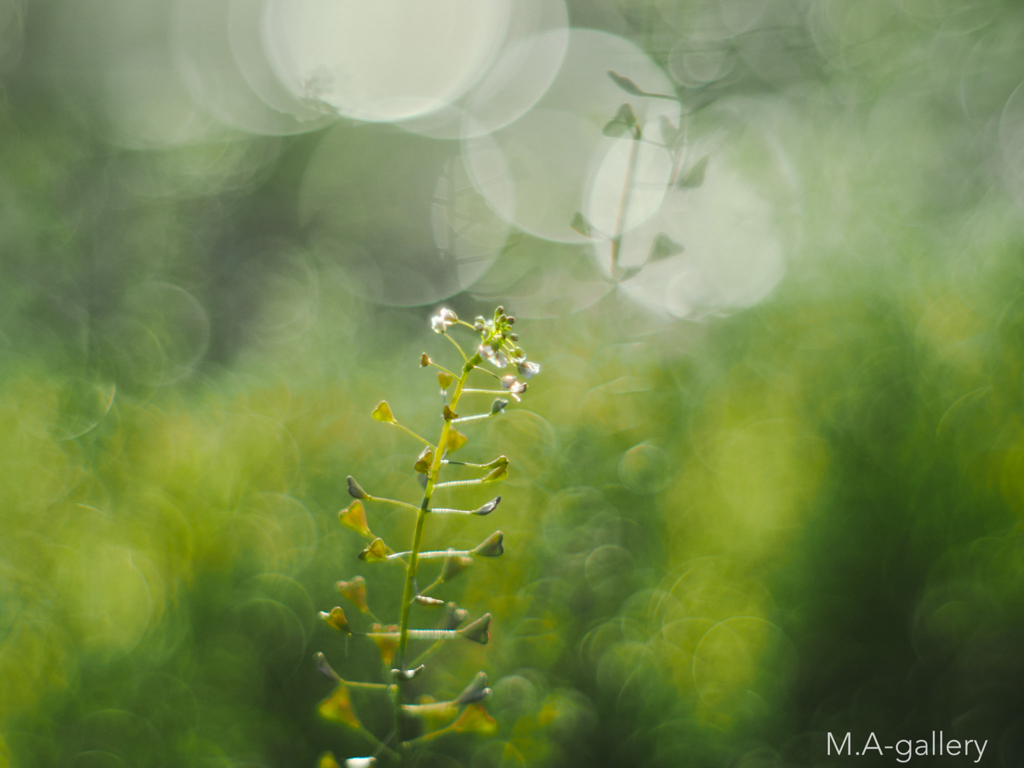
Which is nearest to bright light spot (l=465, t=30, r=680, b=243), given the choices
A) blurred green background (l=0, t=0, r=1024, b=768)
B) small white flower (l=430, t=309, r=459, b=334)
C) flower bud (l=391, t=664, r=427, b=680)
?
blurred green background (l=0, t=0, r=1024, b=768)

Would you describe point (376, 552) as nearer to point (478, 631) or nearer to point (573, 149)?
point (478, 631)

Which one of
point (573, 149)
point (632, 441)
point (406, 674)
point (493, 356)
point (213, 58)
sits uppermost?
point (213, 58)

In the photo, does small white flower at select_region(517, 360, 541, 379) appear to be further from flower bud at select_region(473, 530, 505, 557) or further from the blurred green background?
the blurred green background

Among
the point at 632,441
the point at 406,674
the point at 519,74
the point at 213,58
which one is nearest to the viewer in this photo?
the point at 406,674

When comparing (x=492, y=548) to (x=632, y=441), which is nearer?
(x=492, y=548)

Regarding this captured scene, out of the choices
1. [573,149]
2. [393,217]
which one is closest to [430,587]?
[573,149]

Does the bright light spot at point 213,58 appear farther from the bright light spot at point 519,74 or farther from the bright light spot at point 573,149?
the bright light spot at point 573,149

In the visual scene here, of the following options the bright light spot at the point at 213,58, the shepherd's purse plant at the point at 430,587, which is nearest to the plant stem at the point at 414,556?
the shepherd's purse plant at the point at 430,587
